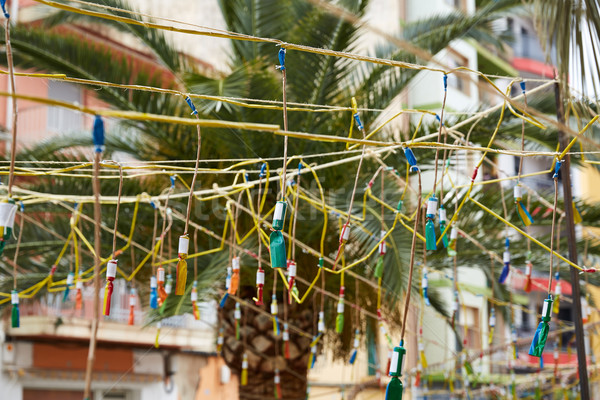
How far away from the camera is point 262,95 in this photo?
246 inches

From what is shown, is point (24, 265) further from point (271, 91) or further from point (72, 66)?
point (271, 91)

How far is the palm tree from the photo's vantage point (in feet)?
21.3

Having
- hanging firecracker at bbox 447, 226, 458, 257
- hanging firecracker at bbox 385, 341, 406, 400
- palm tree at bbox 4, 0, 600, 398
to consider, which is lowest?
hanging firecracker at bbox 385, 341, 406, 400

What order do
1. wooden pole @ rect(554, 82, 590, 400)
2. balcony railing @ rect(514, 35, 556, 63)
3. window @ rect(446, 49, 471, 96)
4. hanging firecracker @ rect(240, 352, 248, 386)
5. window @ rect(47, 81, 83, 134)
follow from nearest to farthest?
1. wooden pole @ rect(554, 82, 590, 400)
2. hanging firecracker @ rect(240, 352, 248, 386)
3. window @ rect(47, 81, 83, 134)
4. window @ rect(446, 49, 471, 96)
5. balcony railing @ rect(514, 35, 556, 63)

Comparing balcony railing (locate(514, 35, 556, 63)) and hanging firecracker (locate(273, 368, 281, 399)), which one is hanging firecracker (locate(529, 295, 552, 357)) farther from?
balcony railing (locate(514, 35, 556, 63))

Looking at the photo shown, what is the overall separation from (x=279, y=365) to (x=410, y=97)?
447 inches

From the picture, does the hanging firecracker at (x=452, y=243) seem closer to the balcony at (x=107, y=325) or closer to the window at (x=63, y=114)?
the balcony at (x=107, y=325)

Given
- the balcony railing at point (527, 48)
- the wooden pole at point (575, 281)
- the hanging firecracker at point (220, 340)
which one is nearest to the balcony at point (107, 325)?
the hanging firecracker at point (220, 340)

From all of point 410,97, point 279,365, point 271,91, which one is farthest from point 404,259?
point 410,97

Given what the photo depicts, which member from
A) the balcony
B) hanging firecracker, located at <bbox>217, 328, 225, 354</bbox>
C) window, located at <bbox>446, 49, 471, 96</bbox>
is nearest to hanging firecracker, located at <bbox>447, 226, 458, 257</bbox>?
hanging firecracker, located at <bbox>217, 328, 225, 354</bbox>

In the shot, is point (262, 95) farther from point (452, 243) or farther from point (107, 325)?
point (107, 325)

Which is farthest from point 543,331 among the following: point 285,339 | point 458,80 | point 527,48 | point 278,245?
point 527,48

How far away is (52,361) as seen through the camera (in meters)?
12.5

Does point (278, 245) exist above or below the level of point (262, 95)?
below
